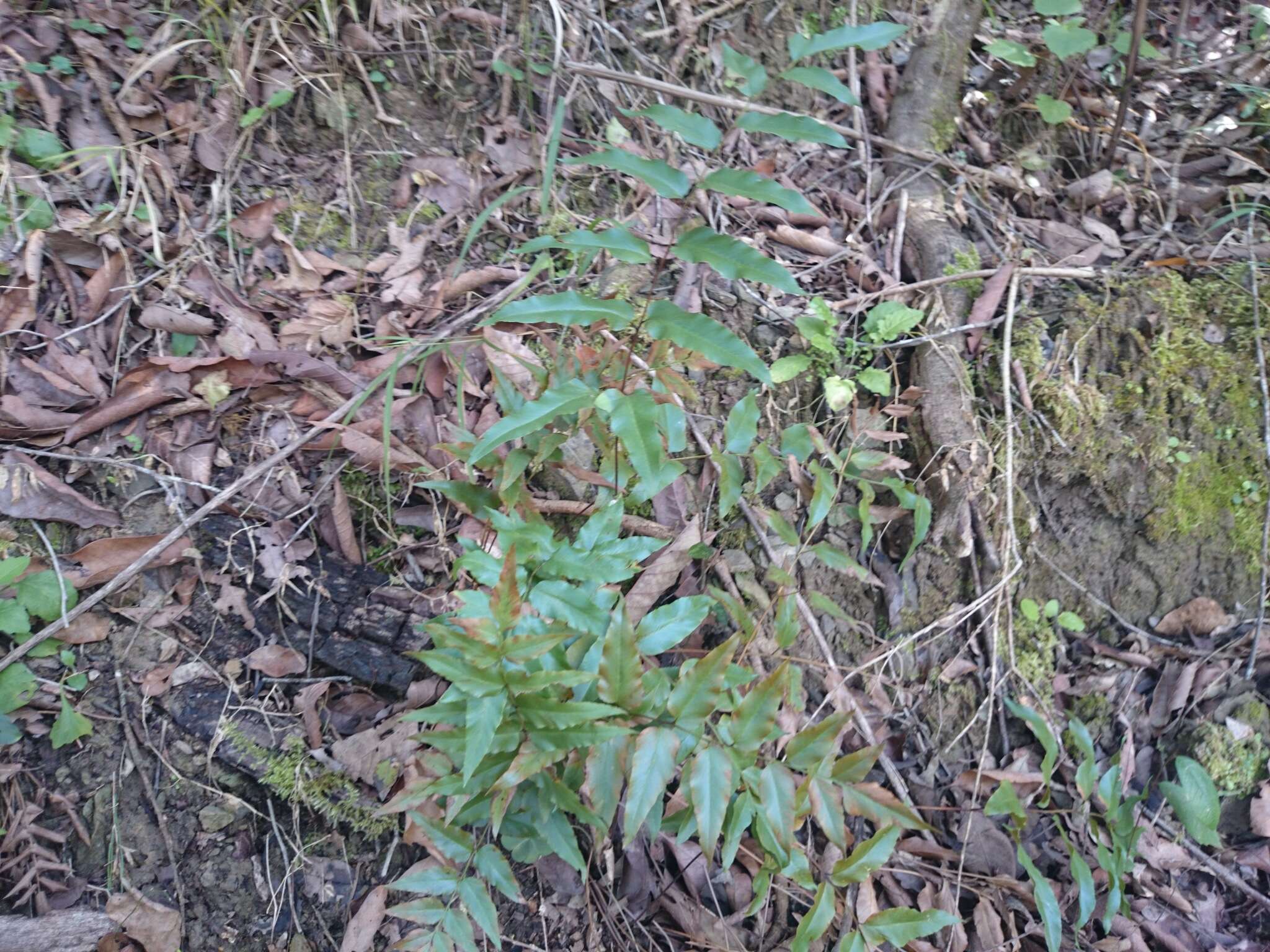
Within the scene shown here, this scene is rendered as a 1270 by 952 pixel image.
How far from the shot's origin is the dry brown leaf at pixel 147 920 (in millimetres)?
1721

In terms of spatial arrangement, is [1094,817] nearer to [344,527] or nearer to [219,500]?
[344,527]

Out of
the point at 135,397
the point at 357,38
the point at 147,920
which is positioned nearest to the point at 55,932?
the point at 147,920

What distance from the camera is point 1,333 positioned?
2100 millimetres

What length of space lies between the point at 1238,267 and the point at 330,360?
288cm

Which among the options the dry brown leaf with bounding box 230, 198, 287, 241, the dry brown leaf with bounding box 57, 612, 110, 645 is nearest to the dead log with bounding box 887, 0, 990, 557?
the dry brown leaf with bounding box 230, 198, 287, 241

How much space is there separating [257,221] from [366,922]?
195 centimetres

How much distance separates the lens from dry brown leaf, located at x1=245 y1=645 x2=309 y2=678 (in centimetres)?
197

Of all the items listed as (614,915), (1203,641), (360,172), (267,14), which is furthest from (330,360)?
(1203,641)

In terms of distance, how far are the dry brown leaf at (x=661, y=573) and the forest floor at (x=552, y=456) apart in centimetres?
1

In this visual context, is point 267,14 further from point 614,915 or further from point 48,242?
point 614,915

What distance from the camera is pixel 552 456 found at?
192cm

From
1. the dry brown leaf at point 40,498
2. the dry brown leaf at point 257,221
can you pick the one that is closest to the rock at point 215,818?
the dry brown leaf at point 40,498

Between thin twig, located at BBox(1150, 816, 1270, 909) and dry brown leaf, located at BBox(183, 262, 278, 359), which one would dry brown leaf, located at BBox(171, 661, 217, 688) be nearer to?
dry brown leaf, located at BBox(183, 262, 278, 359)

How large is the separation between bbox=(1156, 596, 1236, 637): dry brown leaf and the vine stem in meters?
0.99
